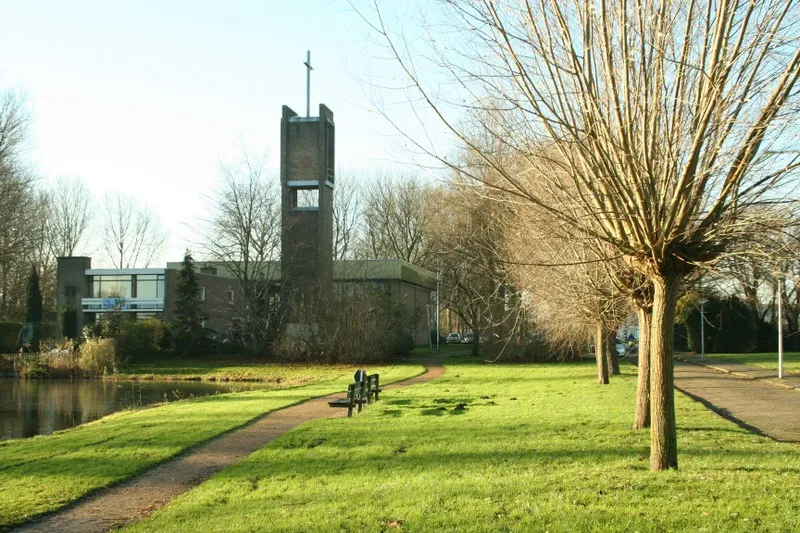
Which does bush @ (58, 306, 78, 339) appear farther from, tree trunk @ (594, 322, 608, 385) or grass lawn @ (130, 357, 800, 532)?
grass lawn @ (130, 357, 800, 532)

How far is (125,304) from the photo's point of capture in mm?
57156

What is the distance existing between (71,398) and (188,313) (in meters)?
20.0

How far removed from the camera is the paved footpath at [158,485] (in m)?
8.50

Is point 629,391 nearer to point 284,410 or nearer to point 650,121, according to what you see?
point 284,410

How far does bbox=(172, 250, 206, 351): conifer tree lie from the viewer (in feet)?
157

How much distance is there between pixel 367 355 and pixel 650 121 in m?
34.3

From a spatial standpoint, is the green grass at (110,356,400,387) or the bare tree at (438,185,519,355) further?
the bare tree at (438,185,519,355)

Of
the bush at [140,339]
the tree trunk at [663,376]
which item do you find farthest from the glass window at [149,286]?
the tree trunk at [663,376]

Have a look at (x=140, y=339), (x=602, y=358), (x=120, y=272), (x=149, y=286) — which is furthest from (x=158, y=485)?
(x=120, y=272)

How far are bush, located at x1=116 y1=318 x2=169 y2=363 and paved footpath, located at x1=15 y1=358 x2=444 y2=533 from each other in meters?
29.8

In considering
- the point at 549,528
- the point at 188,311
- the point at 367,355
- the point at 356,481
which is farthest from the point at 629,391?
the point at 188,311

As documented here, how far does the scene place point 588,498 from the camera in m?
7.43

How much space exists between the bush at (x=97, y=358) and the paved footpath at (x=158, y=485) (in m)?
26.1

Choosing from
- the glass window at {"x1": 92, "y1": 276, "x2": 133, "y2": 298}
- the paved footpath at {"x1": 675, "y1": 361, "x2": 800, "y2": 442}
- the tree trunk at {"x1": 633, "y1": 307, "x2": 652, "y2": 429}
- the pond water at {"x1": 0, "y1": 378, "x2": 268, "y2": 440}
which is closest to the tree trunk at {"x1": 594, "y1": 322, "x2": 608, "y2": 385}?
the paved footpath at {"x1": 675, "y1": 361, "x2": 800, "y2": 442}
